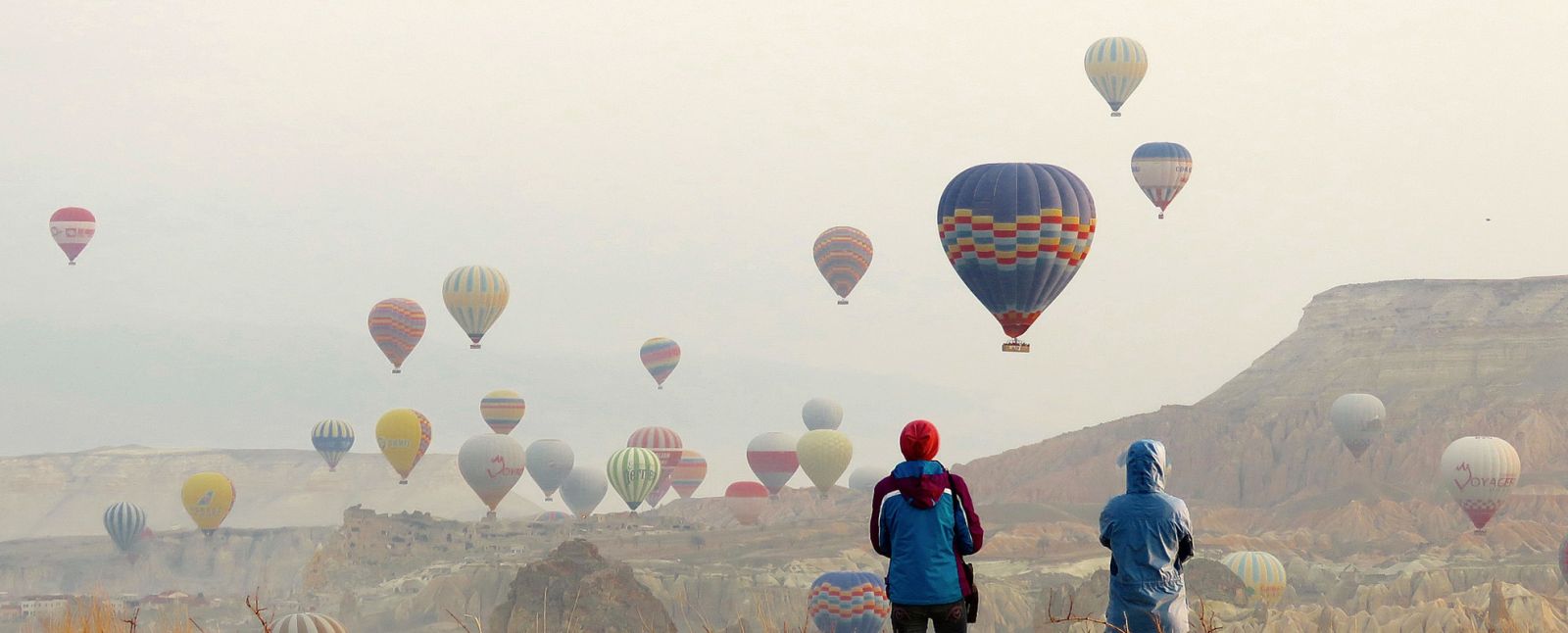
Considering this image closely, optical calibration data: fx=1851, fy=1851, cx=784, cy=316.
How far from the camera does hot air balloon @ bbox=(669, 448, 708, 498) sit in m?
142

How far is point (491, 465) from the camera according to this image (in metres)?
110

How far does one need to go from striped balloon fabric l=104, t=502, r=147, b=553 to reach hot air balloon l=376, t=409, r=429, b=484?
40.7 meters

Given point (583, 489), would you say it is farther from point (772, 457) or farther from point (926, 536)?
point (926, 536)

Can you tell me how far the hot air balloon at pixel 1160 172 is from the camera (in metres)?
93.4

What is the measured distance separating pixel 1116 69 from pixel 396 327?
4099 cm

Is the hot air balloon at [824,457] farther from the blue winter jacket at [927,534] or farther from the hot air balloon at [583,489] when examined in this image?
the blue winter jacket at [927,534]

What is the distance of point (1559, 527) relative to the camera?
11750 cm

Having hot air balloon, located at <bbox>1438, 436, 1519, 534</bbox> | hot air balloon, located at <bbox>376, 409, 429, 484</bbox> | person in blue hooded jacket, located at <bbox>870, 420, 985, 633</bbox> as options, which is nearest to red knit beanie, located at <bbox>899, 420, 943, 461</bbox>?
person in blue hooded jacket, located at <bbox>870, 420, 985, 633</bbox>

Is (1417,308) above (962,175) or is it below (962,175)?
above

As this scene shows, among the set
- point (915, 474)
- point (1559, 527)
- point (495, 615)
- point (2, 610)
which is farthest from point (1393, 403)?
point (915, 474)

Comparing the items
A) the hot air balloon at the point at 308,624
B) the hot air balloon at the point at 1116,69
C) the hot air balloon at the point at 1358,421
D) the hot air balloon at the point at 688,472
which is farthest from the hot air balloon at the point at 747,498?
the hot air balloon at the point at 308,624

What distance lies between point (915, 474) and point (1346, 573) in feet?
329

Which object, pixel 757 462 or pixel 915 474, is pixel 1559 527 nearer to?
pixel 757 462

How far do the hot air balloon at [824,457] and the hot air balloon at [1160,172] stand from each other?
40.9 meters
